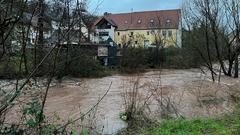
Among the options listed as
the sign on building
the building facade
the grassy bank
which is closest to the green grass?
the grassy bank

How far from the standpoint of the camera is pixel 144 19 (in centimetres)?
7688

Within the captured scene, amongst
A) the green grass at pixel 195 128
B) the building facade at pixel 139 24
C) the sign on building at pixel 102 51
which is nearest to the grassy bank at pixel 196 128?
the green grass at pixel 195 128

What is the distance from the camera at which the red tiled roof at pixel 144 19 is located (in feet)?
239

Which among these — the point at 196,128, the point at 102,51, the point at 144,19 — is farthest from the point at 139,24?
the point at 196,128

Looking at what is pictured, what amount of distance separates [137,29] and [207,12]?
50.8 meters

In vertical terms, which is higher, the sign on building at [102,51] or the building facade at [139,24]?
the building facade at [139,24]

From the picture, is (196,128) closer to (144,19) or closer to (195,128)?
(195,128)

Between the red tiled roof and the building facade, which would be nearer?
the building facade

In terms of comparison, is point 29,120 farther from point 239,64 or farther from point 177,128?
point 239,64

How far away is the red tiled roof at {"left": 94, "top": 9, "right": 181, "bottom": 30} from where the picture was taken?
239ft

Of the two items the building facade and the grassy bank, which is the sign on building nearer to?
the building facade

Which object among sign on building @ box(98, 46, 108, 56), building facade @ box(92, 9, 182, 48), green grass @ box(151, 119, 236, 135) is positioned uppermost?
building facade @ box(92, 9, 182, 48)

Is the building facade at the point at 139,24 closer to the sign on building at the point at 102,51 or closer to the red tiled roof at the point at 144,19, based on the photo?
the red tiled roof at the point at 144,19

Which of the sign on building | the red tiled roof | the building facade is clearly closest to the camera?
the sign on building
